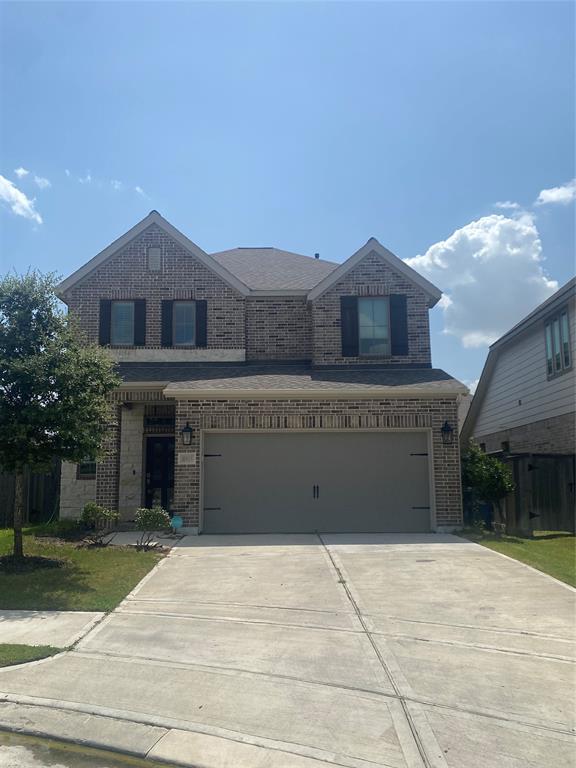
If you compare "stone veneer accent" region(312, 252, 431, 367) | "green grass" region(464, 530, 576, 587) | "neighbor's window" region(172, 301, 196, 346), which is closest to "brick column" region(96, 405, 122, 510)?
"neighbor's window" region(172, 301, 196, 346)

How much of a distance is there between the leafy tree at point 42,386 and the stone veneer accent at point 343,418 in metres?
3.70

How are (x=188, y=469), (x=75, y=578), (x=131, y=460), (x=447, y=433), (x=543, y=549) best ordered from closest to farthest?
(x=75, y=578) → (x=543, y=549) → (x=188, y=469) → (x=447, y=433) → (x=131, y=460)

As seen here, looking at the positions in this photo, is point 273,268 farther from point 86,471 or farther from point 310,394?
point 86,471

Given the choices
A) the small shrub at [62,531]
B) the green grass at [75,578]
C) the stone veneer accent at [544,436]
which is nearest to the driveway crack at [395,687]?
the green grass at [75,578]

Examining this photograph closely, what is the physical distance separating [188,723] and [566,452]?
12.9 metres

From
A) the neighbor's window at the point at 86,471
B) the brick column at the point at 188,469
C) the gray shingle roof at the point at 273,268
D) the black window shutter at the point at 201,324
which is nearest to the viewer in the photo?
the brick column at the point at 188,469

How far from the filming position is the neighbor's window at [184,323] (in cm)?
1648

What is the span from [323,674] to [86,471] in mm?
10610

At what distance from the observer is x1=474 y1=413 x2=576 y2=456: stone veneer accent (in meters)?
15.1

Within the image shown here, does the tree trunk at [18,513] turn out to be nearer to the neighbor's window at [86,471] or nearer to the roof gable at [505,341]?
the neighbor's window at [86,471]

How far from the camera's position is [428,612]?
758 centimetres

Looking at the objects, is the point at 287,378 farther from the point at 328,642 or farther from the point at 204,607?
the point at 328,642

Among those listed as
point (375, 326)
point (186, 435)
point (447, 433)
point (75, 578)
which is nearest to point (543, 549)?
point (447, 433)

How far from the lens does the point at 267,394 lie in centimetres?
1362
